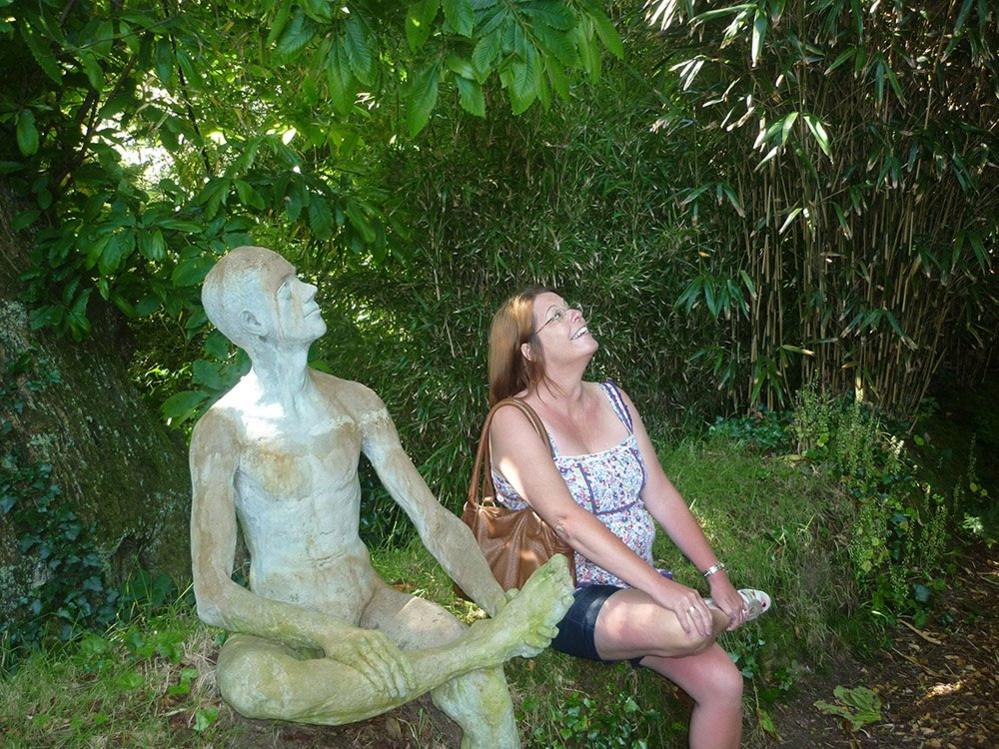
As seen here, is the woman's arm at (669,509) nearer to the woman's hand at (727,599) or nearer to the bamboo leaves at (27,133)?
the woman's hand at (727,599)

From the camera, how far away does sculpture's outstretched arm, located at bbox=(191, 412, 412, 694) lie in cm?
207

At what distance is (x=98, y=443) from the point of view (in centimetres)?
347

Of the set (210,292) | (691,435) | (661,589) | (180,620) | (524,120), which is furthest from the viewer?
(691,435)

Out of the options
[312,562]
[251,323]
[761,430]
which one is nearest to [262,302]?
[251,323]

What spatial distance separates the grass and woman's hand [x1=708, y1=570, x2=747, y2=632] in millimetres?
464

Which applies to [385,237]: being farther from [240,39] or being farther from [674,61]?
[674,61]

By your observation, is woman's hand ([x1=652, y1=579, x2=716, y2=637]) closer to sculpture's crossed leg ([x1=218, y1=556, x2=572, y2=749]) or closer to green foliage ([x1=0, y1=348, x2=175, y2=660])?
sculpture's crossed leg ([x1=218, y1=556, x2=572, y2=749])

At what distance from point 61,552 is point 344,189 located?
1441 millimetres

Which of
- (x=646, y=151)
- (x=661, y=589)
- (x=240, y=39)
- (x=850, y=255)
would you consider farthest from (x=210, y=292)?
(x=850, y=255)

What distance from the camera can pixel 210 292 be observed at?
7.45ft

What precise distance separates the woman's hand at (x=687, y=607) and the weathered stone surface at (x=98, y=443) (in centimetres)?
171

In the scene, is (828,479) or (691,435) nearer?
(828,479)

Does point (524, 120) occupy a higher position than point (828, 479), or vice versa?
point (524, 120)

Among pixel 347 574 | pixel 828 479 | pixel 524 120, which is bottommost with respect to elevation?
pixel 828 479
